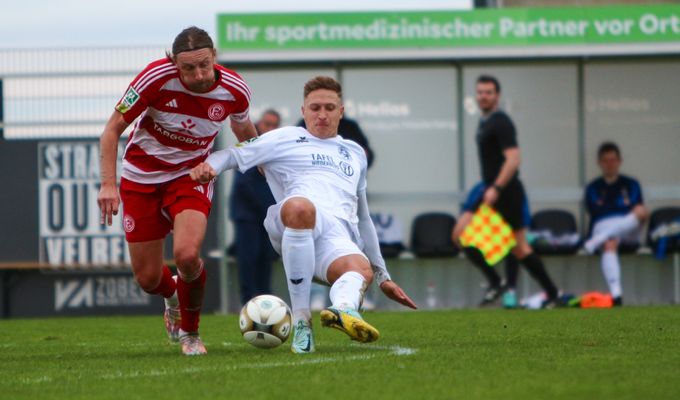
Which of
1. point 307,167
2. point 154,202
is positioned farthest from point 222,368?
point 154,202

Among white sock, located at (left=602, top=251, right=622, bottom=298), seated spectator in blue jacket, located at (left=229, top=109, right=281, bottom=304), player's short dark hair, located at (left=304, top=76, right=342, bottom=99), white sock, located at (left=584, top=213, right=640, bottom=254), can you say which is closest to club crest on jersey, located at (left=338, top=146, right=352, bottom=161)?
player's short dark hair, located at (left=304, top=76, right=342, bottom=99)

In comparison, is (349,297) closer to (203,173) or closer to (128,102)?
(203,173)

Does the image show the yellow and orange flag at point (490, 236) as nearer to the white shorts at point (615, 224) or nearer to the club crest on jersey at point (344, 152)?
the white shorts at point (615, 224)

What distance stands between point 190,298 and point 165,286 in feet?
2.22

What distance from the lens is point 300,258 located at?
707cm

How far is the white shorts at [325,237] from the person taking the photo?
288 inches

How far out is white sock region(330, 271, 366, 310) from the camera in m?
6.78

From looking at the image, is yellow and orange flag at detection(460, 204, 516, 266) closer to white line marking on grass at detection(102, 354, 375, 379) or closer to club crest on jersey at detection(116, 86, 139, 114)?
club crest on jersey at detection(116, 86, 139, 114)

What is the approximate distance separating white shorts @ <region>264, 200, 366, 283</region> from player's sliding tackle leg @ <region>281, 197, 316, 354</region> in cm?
17

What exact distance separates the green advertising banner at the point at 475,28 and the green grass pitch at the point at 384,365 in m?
5.78

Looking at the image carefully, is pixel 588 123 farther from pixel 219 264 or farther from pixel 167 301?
pixel 167 301

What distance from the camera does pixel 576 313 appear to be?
38.2 feet

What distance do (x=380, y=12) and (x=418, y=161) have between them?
1.85m

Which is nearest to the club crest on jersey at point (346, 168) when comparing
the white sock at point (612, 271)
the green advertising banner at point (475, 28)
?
the white sock at point (612, 271)
